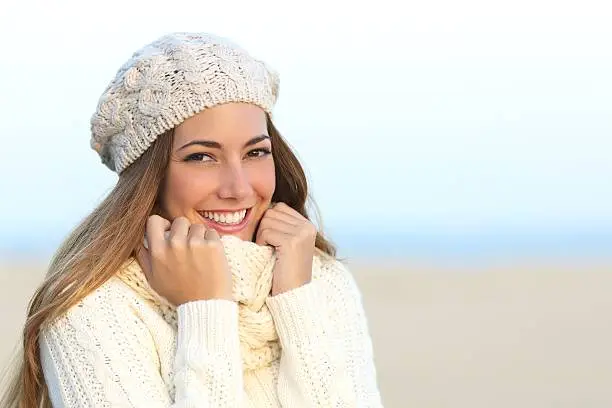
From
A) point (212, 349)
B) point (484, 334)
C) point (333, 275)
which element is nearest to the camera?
point (212, 349)

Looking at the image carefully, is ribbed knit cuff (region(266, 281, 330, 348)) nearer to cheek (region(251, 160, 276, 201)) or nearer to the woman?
the woman

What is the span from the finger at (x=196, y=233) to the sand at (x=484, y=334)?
7153 millimetres

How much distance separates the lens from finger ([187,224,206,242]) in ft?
12.3

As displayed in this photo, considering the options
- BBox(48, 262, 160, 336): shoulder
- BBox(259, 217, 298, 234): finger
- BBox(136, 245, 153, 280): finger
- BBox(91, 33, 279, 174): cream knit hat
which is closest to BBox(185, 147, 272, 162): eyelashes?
BBox(91, 33, 279, 174): cream knit hat

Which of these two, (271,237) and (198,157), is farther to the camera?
(271,237)

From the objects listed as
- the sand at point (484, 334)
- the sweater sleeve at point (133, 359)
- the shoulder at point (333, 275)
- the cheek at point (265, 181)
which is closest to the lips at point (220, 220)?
the cheek at point (265, 181)

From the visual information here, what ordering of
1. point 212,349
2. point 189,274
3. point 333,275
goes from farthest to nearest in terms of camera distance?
point 333,275 → point 189,274 → point 212,349

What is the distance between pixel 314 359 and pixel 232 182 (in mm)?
633

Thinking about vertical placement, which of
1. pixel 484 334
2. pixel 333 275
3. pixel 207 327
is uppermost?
pixel 333 275

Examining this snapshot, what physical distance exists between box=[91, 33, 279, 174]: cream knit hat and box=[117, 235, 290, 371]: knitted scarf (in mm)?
428

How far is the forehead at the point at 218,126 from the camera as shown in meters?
3.86

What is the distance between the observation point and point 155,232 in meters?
3.82

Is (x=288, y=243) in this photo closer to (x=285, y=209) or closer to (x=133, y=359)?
(x=285, y=209)

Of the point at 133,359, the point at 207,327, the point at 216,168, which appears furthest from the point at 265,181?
the point at 133,359
